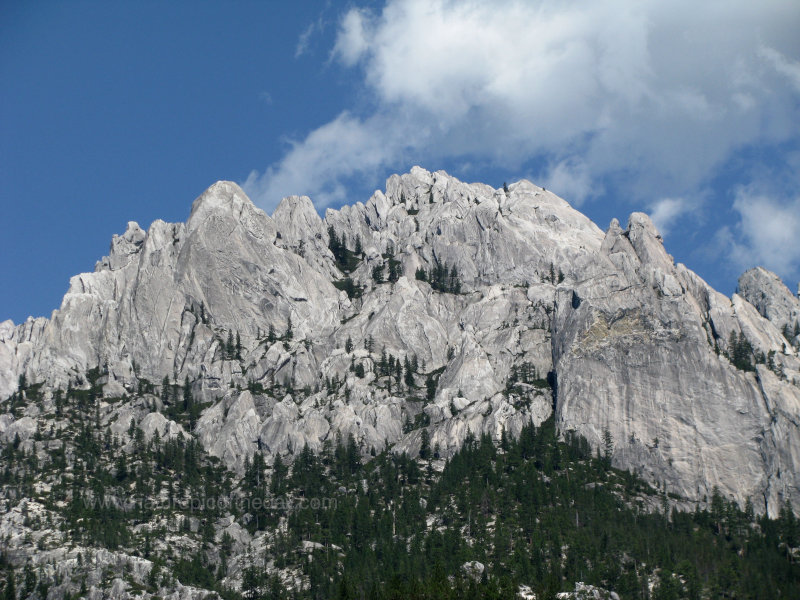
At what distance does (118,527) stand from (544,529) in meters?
81.1

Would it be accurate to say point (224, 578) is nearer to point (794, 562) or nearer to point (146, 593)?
point (146, 593)

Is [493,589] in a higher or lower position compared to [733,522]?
lower

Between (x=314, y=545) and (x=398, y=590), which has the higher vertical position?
(x=314, y=545)

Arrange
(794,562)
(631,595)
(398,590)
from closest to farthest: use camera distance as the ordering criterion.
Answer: (398,590)
(631,595)
(794,562)

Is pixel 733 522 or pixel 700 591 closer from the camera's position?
pixel 700 591

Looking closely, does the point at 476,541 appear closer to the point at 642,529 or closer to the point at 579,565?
the point at 579,565

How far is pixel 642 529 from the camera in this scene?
191500 millimetres

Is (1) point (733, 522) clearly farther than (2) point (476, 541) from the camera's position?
Yes

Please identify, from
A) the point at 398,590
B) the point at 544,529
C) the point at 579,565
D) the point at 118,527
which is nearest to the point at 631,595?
the point at 579,565

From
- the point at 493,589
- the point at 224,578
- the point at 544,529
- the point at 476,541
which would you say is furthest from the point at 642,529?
the point at 224,578

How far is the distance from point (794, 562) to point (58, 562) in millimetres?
130312

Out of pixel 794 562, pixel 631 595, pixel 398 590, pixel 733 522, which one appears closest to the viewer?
pixel 398 590

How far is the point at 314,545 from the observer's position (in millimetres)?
192625

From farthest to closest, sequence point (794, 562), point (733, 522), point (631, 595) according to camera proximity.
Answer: point (733, 522), point (794, 562), point (631, 595)
